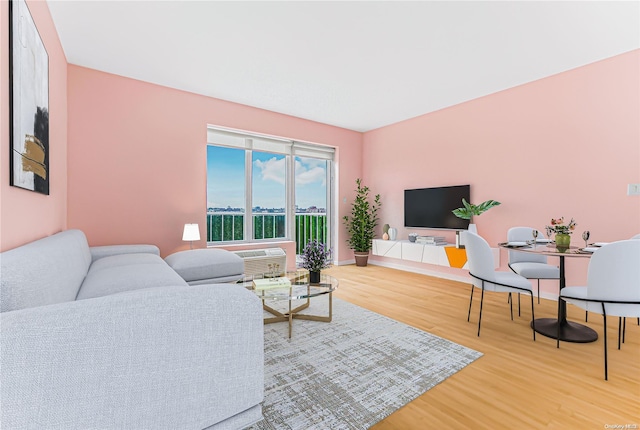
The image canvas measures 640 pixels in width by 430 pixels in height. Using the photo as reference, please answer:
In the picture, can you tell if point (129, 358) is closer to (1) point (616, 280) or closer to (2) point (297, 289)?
(2) point (297, 289)

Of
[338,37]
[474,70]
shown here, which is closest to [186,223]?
[338,37]

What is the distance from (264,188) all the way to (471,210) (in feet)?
10.7

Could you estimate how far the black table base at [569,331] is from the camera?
239 cm

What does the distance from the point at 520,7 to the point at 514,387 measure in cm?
276

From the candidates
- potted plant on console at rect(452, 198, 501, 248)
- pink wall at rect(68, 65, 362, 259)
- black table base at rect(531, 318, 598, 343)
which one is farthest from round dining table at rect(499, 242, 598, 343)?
pink wall at rect(68, 65, 362, 259)

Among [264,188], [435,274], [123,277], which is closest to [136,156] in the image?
[264,188]

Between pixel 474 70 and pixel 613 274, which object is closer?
pixel 613 274

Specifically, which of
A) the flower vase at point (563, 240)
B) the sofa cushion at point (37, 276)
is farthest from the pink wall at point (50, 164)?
the flower vase at point (563, 240)

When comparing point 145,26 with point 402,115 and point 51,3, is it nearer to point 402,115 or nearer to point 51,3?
point 51,3

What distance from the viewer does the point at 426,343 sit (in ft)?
7.65

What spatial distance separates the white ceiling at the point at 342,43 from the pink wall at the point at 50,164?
1.09 feet

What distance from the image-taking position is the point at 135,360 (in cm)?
82

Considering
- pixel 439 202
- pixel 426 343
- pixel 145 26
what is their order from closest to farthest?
pixel 426 343
pixel 145 26
pixel 439 202

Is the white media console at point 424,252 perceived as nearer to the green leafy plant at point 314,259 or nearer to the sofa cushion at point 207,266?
the green leafy plant at point 314,259
